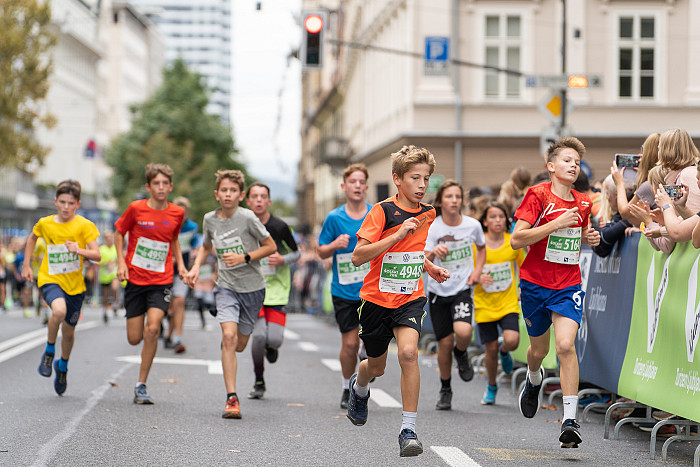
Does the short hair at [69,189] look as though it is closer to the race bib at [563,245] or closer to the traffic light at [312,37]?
the race bib at [563,245]

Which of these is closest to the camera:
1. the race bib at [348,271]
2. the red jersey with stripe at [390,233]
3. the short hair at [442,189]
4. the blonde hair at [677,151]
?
the red jersey with stripe at [390,233]

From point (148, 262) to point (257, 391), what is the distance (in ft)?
5.15

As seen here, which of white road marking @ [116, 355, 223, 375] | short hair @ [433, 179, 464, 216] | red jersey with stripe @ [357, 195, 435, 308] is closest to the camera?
red jersey with stripe @ [357, 195, 435, 308]

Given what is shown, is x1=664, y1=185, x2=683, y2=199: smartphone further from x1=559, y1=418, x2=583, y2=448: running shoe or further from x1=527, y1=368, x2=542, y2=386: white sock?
x1=559, y1=418, x2=583, y2=448: running shoe

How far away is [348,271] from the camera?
1021 cm

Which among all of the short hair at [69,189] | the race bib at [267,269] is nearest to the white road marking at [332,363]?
the race bib at [267,269]

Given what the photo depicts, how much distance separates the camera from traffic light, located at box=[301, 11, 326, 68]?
20281mm

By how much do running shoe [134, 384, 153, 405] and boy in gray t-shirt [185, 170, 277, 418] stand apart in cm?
87

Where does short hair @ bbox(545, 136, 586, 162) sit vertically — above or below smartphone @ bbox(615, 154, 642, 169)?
below

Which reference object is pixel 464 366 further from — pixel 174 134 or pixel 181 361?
pixel 174 134

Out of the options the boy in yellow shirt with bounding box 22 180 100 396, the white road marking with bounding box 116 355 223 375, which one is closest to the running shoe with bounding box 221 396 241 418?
the boy in yellow shirt with bounding box 22 180 100 396

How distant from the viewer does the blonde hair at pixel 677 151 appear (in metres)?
8.61

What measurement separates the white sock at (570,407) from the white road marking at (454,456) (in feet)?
2.17

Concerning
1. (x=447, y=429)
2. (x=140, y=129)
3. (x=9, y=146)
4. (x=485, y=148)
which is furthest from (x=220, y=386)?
(x=140, y=129)
